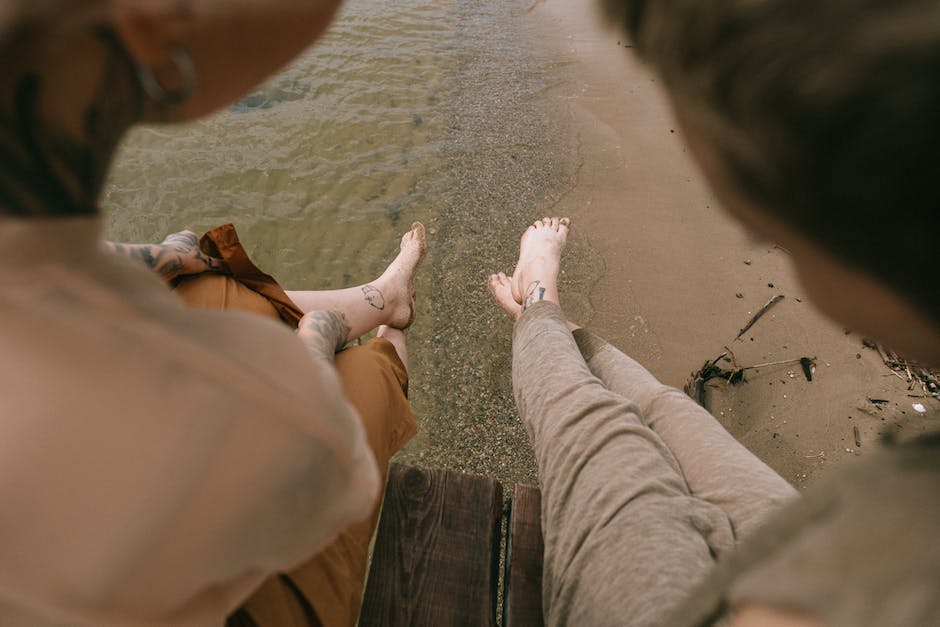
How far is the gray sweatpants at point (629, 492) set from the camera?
0.97m

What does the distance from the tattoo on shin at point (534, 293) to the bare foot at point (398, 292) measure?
0.50 meters

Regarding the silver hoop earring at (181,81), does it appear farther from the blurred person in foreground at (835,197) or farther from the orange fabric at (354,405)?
the orange fabric at (354,405)

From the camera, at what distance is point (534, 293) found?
2.08 metres

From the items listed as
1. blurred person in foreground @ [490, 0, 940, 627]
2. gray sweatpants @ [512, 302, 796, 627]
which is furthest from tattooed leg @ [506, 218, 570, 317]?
blurred person in foreground @ [490, 0, 940, 627]

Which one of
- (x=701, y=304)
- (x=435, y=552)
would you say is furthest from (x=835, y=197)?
(x=701, y=304)

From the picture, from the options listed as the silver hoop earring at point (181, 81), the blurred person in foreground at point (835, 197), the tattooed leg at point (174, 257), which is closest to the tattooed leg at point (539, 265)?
the tattooed leg at point (174, 257)

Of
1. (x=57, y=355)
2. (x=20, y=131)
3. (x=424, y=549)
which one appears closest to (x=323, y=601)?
(x=424, y=549)

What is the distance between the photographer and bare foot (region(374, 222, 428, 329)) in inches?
83.5

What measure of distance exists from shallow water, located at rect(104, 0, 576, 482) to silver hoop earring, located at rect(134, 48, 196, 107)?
5.62ft

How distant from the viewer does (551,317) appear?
169cm

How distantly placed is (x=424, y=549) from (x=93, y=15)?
46.3 inches

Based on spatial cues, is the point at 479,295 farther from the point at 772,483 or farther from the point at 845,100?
the point at 845,100

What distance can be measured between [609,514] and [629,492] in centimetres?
6

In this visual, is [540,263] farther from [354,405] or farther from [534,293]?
[354,405]
